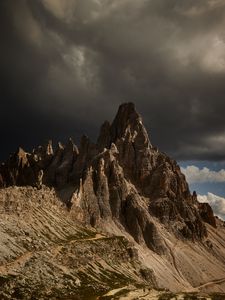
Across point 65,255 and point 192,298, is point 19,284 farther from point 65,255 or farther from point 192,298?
point 192,298

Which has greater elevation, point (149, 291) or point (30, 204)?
point (30, 204)

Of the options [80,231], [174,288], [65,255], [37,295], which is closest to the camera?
[37,295]

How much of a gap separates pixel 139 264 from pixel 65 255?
50829 millimetres

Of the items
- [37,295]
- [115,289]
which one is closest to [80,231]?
[115,289]

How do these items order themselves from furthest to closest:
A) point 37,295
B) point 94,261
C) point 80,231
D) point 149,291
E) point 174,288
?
1. point 174,288
2. point 80,231
3. point 94,261
4. point 149,291
5. point 37,295

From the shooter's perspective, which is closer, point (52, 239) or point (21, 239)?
point (21, 239)

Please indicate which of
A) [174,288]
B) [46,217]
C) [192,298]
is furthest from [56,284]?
[174,288]

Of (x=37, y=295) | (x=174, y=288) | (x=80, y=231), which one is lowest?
(x=37, y=295)

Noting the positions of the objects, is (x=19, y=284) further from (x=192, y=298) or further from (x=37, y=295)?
(x=192, y=298)

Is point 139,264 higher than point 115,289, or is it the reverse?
point 139,264

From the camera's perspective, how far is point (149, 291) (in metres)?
130

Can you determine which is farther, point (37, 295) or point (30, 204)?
point (30, 204)

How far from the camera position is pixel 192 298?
123 meters

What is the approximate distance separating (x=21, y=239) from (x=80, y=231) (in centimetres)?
5121
